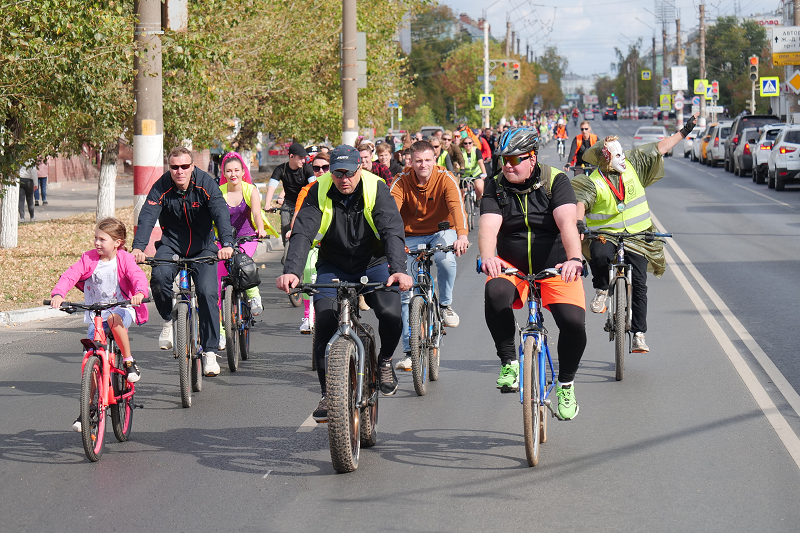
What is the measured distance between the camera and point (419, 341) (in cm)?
823

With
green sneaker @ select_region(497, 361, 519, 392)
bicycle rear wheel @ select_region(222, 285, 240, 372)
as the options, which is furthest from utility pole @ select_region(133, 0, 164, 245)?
green sneaker @ select_region(497, 361, 519, 392)

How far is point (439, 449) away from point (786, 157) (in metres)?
27.5

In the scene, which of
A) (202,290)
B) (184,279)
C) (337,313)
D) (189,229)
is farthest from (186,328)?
(337,313)

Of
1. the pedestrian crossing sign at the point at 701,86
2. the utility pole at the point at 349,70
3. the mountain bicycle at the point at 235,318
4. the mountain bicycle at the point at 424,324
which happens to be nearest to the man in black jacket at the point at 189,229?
the mountain bicycle at the point at 235,318

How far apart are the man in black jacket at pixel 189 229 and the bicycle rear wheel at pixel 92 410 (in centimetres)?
176

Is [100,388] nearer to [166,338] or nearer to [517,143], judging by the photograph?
[166,338]

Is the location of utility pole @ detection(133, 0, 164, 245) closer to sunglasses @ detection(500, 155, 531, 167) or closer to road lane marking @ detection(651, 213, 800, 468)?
road lane marking @ detection(651, 213, 800, 468)

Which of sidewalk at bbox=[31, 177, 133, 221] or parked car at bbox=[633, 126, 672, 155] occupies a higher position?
parked car at bbox=[633, 126, 672, 155]

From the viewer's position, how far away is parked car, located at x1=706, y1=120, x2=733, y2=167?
46750 mm

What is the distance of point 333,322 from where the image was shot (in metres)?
6.57

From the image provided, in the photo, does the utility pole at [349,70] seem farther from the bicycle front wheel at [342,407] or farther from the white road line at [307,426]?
the bicycle front wheel at [342,407]

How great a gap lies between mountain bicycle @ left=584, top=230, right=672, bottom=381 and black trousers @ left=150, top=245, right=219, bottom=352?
2.95 m

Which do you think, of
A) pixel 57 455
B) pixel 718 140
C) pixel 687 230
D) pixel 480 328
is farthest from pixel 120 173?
pixel 57 455

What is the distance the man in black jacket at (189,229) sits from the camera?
8461 mm
